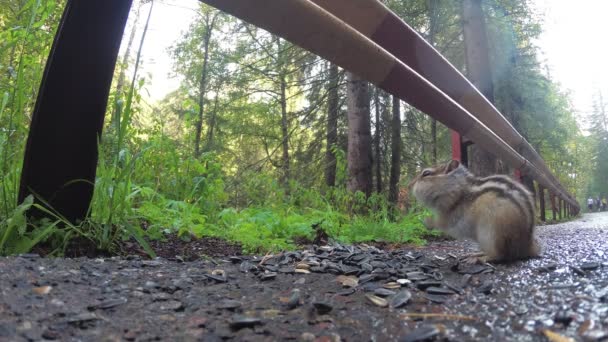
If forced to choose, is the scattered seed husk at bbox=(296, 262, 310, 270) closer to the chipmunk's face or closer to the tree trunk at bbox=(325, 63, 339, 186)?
the chipmunk's face

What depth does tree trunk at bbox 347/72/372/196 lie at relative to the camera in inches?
256

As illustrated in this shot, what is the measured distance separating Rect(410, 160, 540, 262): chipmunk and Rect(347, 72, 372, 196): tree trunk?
149 inches

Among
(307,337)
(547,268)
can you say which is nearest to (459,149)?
(547,268)

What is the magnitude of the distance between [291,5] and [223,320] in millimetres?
995

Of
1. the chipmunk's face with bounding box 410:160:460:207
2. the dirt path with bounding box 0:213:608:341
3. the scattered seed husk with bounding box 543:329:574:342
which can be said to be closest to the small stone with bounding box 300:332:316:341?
the dirt path with bounding box 0:213:608:341

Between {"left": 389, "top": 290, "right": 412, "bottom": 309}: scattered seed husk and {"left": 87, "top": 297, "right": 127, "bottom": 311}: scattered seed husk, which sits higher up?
→ {"left": 389, "top": 290, "right": 412, "bottom": 309}: scattered seed husk

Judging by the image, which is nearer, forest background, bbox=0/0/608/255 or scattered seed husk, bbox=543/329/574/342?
scattered seed husk, bbox=543/329/574/342

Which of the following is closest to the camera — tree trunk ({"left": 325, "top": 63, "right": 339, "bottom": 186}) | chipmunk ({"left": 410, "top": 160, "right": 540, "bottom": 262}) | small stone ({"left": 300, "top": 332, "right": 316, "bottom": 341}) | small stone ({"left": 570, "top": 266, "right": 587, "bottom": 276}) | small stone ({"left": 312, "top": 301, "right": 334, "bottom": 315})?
small stone ({"left": 300, "top": 332, "right": 316, "bottom": 341})

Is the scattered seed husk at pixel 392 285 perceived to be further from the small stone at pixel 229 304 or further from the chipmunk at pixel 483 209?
the chipmunk at pixel 483 209

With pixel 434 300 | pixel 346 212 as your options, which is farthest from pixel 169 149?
pixel 434 300

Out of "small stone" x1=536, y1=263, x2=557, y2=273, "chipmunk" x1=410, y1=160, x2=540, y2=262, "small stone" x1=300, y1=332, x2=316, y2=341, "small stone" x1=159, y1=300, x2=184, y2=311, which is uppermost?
"chipmunk" x1=410, y1=160, x2=540, y2=262

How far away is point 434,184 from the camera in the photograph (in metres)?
2.52

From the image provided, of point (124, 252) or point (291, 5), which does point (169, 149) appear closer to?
point (124, 252)

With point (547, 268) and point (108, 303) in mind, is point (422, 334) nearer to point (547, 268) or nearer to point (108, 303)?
point (108, 303)
